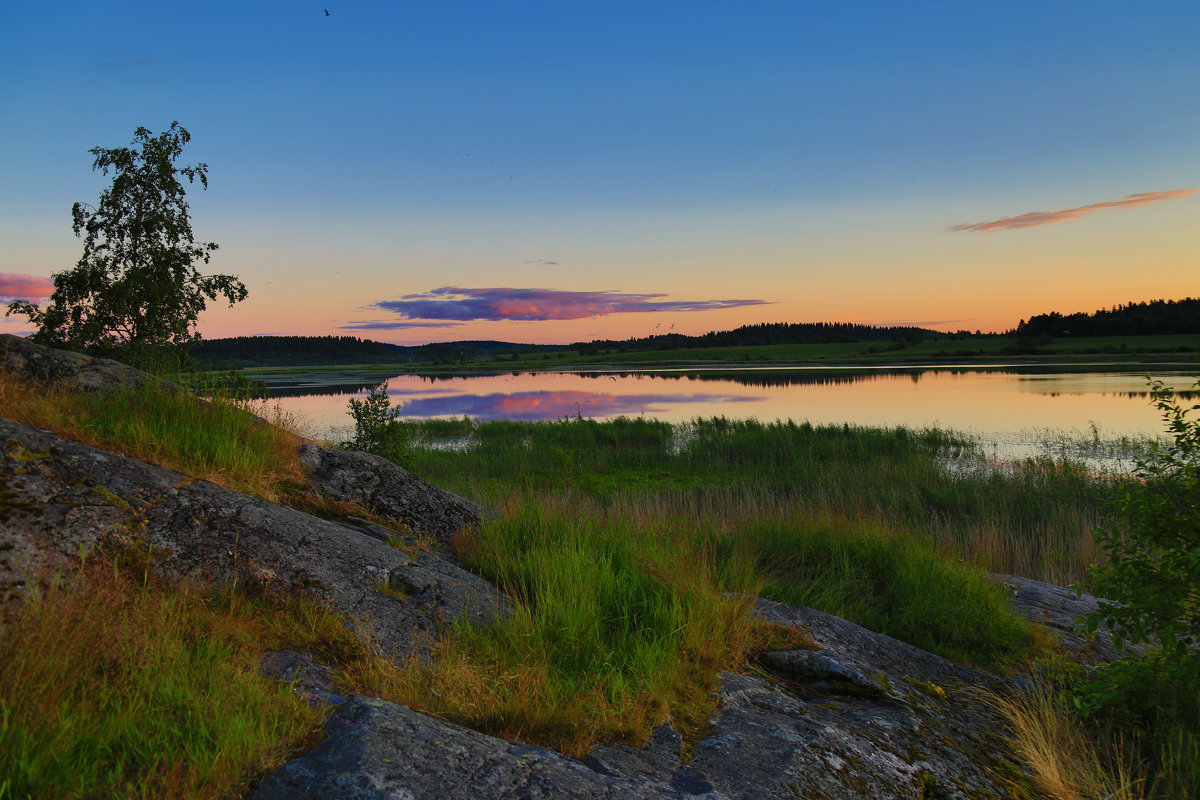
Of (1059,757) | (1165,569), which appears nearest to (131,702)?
(1059,757)

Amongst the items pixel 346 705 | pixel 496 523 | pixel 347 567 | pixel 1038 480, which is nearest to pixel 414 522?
pixel 496 523

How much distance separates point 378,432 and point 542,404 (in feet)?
116

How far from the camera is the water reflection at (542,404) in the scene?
3982 cm

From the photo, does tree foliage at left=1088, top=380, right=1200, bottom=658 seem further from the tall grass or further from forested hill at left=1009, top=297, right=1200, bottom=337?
forested hill at left=1009, top=297, right=1200, bottom=337

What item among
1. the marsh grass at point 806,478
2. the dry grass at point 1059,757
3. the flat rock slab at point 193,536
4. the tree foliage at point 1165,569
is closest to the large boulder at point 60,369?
the flat rock slab at point 193,536

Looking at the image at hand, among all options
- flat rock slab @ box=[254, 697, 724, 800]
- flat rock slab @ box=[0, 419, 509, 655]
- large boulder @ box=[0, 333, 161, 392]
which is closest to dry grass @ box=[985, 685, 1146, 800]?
flat rock slab @ box=[254, 697, 724, 800]

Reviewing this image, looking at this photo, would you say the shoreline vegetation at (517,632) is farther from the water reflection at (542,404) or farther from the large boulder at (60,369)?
the water reflection at (542,404)

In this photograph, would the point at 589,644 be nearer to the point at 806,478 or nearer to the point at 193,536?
the point at 193,536

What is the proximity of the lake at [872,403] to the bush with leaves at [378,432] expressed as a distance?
308 inches

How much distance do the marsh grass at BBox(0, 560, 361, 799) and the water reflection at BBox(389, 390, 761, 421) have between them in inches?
1304

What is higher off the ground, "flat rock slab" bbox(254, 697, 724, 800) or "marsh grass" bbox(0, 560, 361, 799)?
"marsh grass" bbox(0, 560, 361, 799)

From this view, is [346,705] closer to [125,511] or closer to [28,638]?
[28,638]

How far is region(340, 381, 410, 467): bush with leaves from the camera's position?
1206 cm

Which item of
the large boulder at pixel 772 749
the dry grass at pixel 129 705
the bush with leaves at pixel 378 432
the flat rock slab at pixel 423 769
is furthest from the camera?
the bush with leaves at pixel 378 432
